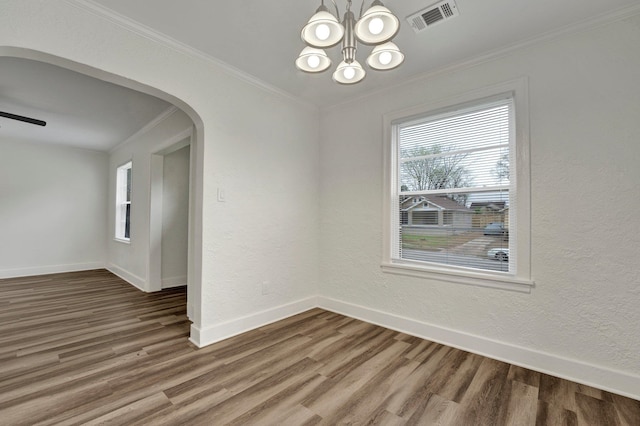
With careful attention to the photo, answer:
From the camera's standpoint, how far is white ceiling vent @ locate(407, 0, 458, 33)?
6.40 feet

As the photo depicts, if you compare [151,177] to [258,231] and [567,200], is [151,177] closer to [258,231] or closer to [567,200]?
[258,231]

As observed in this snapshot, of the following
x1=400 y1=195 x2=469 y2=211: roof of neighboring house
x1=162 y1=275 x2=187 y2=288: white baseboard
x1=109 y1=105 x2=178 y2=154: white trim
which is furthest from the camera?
x1=162 y1=275 x2=187 y2=288: white baseboard

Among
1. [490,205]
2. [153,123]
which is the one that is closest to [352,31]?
[490,205]

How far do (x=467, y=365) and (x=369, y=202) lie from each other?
1.80 meters

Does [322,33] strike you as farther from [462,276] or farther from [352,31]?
[462,276]

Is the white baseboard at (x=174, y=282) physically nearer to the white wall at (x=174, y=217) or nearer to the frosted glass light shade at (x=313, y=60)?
the white wall at (x=174, y=217)

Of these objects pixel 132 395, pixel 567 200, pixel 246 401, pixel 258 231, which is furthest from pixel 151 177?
pixel 567 200

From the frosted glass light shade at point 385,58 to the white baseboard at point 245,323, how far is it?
261 centimetres

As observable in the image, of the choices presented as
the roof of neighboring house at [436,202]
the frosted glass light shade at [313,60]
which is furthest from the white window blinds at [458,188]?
the frosted glass light shade at [313,60]

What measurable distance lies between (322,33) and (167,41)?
1.60 m

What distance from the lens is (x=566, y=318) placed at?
2.14 metres

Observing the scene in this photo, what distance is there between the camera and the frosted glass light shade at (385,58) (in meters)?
1.74

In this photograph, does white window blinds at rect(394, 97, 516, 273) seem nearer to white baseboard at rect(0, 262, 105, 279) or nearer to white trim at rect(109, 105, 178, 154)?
white trim at rect(109, 105, 178, 154)

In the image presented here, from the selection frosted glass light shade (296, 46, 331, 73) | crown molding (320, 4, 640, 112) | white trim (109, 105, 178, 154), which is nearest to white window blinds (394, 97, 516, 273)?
crown molding (320, 4, 640, 112)
